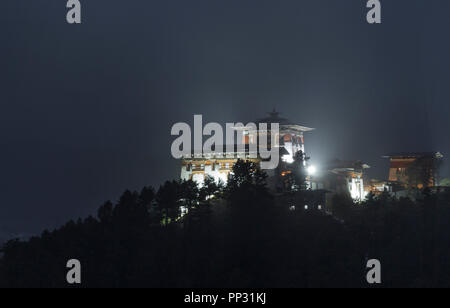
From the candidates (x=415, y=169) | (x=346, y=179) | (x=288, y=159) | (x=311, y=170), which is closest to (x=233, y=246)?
(x=311, y=170)

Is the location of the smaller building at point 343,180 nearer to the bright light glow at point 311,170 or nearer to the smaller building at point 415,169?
the bright light glow at point 311,170

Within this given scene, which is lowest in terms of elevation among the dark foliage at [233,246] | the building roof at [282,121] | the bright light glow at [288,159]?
the dark foliage at [233,246]

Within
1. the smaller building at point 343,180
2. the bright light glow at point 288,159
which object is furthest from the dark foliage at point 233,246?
the bright light glow at point 288,159

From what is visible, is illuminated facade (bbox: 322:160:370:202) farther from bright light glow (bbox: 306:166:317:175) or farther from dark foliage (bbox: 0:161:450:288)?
dark foliage (bbox: 0:161:450:288)

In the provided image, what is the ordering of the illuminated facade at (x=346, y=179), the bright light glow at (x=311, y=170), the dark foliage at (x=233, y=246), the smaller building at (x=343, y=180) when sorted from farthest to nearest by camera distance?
the bright light glow at (x=311, y=170) → the illuminated facade at (x=346, y=179) → the smaller building at (x=343, y=180) → the dark foliage at (x=233, y=246)

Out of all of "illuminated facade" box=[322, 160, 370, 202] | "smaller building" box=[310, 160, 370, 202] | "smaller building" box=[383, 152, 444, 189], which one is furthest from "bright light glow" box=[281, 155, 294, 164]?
"smaller building" box=[383, 152, 444, 189]

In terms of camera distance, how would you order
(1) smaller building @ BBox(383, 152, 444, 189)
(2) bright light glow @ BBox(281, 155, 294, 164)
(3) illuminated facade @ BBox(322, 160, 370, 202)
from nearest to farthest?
(1) smaller building @ BBox(383, 152, 444, 189)
(3) illuminated facade @ BBox(322, 160, 370, 202)
(2) bright light glow @ BBox(281, 155, 294, 164)

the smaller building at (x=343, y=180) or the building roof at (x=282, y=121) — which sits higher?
the building roof at (x=282, y=121)

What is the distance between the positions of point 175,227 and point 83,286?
365 inches

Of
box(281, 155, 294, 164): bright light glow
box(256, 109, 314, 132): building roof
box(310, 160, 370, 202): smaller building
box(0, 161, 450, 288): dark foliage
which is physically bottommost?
box(0, 161, 450, 288): dark foliage

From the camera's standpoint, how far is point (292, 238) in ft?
146

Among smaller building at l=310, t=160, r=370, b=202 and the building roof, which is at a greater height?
the building roof

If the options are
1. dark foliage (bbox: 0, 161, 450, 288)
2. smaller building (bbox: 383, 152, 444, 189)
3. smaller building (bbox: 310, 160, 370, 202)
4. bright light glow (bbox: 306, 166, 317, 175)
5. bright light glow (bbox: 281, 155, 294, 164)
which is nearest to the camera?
dark foliage (bbox: 0, 161, 450, 288)
